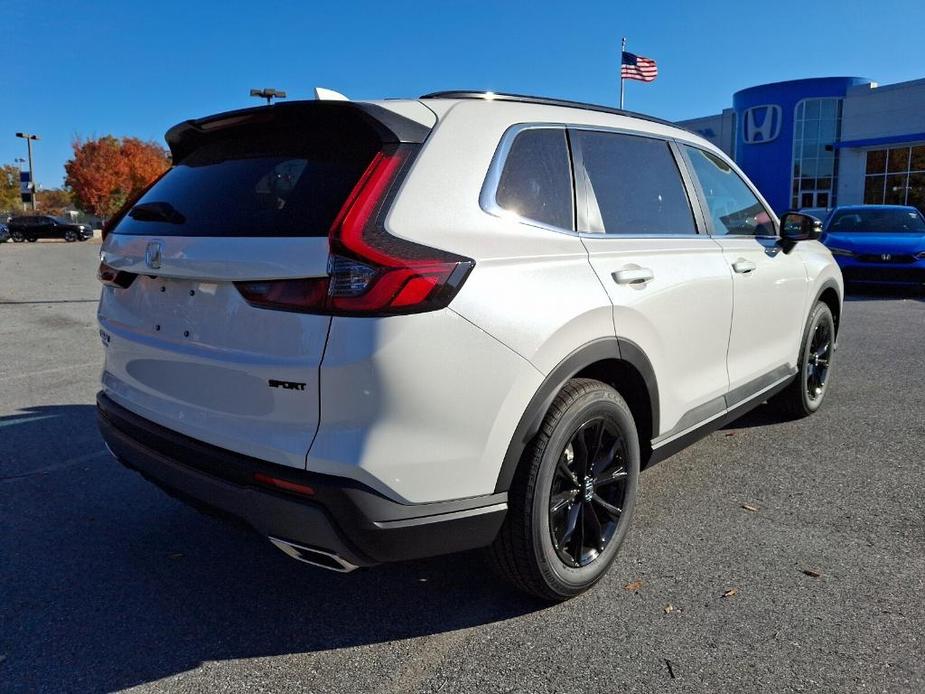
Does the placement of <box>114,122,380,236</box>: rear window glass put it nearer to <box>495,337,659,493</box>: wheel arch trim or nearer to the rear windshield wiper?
the rear windshield wiper

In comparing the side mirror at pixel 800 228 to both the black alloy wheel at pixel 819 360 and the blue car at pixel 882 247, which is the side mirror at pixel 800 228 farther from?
the blue car at pixel 882 247

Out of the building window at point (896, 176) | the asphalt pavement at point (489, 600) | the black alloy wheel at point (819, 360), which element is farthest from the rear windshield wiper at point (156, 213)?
the building window at point (896, 176)

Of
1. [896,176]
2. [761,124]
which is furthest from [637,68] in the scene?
[896,176]

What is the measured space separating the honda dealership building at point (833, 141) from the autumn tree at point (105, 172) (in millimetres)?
50471

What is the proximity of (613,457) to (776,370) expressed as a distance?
1.94 m

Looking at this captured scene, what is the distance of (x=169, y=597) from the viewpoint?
2.84 m

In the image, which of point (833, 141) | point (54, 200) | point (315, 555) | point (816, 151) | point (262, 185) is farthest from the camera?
point (54, 200)

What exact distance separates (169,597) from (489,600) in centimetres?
123

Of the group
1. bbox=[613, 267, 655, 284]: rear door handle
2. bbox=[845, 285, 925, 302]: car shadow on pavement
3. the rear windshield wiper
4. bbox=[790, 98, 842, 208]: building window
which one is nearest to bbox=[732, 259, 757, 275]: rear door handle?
bbox=[613, 267, 655, 284]: rear door handle

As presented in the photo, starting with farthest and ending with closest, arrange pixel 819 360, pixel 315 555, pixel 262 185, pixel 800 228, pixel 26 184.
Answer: pixel 26 184 → pixel 819 360 → pixel 800 228 → pixel 262 185 → pixel 315 555

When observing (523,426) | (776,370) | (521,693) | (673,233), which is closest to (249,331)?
(523,426)

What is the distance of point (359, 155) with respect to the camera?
7.68 ft

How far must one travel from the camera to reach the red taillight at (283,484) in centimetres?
215

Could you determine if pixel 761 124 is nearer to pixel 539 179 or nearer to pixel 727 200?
pixel 727 200
